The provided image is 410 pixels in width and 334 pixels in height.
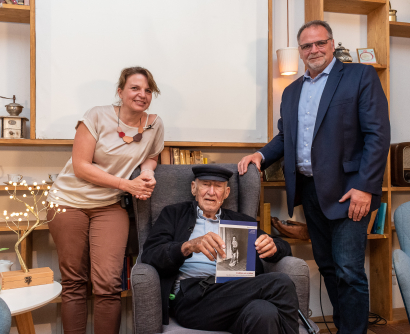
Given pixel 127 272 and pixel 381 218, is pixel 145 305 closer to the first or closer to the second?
pixel 127 272

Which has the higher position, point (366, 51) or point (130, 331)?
point (366, 51)

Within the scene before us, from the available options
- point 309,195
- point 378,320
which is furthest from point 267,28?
point 378,320

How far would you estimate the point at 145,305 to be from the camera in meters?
1.44

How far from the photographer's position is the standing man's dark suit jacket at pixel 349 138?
5.80 ft

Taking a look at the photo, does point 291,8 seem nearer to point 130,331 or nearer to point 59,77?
point 59,77

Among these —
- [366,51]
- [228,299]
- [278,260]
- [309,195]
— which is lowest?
[228,299]

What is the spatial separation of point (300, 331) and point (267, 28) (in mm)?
2077

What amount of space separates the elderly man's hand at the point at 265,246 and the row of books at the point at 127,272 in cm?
103

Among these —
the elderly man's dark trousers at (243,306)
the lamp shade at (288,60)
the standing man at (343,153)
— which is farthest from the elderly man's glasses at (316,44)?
the elderly man's dark trousers at (243,306)

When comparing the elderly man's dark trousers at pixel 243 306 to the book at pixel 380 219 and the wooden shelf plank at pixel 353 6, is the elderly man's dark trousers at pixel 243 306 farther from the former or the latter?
the wooden shelf plank at pixel 353 6

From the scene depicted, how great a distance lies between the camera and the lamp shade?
8.37ft

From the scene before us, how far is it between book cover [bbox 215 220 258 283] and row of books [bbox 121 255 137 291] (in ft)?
3.29

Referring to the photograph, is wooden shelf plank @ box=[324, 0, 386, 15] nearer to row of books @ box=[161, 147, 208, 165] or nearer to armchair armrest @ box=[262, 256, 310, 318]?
row of books @ box=[161, 147, 208, 165]

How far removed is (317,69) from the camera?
1.98m
